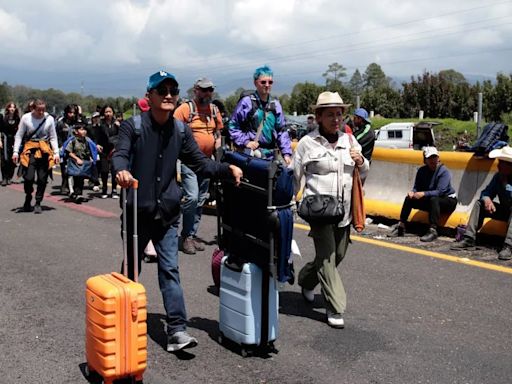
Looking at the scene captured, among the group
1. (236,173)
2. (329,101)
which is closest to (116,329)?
(236,173)

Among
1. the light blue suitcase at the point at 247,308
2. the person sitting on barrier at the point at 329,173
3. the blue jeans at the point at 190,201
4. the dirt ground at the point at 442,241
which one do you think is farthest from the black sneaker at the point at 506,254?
the light blue suitcase at the point at 247,308

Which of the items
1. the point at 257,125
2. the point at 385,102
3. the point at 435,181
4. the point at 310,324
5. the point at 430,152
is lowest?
the point at 310,324

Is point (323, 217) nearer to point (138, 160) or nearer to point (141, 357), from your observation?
point (138, 160)

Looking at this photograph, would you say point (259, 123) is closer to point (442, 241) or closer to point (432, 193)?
point (432, 193)

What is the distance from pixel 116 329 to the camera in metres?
3.71

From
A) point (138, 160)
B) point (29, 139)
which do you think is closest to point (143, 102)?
point (29, 139)

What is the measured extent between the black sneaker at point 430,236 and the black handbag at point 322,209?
3.45 metres

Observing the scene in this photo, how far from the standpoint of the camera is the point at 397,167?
31.3 ft

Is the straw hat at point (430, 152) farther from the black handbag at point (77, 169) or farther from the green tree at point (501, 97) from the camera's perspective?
the green tree at point (501, 97)

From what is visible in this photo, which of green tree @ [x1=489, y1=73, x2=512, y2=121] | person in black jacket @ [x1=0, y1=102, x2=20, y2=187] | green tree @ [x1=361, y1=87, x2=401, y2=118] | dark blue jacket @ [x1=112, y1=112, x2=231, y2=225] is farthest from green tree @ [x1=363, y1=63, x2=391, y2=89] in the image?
dark blue jacket @ [x1=112, y1=112, x2=231, y2=225]

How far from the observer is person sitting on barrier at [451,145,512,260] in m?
7.67

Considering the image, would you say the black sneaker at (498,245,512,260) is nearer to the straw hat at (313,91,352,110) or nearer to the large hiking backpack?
the large hiking backpack

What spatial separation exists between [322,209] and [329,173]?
30 centimetres

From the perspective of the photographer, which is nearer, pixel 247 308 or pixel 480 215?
pixel 247 308
